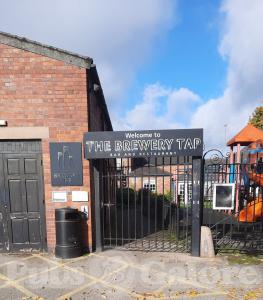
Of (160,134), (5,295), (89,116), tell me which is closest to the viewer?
(5,295)

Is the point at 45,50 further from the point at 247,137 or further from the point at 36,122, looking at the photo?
the point at 247,137

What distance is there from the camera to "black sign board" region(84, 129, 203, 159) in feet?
→ 20.3

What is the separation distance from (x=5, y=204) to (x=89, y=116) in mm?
3085

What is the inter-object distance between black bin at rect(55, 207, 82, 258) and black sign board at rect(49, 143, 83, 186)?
704mm

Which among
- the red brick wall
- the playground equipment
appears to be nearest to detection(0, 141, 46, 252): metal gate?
the red brick wall

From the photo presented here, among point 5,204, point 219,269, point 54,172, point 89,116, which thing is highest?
point 89,116

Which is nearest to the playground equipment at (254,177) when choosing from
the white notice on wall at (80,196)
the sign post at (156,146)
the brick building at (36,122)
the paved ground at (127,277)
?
the sign post at (156,146)

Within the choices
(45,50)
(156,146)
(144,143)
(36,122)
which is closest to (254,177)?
(156,146)

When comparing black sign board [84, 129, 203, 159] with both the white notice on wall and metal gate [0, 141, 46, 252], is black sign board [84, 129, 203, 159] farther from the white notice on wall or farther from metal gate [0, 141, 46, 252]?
metal gate [0, 141, 46, 252]

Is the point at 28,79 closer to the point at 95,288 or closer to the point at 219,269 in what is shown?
the point at 95,288

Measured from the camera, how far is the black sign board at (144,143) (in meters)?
6.18

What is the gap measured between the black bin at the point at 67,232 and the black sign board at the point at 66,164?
0.70 meters

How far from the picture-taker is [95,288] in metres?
5.00

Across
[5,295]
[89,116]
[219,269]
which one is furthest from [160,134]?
[5,295]
